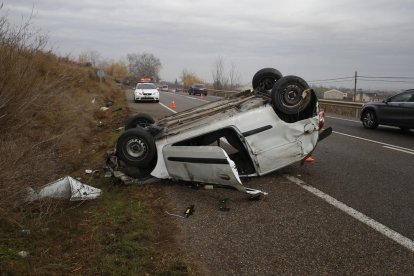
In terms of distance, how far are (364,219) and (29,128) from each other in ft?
24.1

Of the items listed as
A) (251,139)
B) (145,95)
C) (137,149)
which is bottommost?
(137,149)

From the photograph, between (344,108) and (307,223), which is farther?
(344,108)

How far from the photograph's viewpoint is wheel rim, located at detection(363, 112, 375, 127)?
1395 centimetres

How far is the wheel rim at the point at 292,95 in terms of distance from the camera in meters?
6.00

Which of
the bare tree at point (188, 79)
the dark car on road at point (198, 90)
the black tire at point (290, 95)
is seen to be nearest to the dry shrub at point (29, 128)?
the black tire at point (290, 95)

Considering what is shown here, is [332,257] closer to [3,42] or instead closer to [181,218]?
[181,218]

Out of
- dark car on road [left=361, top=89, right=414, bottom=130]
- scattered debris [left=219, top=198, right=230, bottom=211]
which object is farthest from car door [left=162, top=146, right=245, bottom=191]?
dark car on road [left=361, top=89, right=414, bottom=130]

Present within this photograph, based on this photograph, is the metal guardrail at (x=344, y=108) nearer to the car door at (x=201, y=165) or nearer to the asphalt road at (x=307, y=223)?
the asphalt road at (x=307, y=223)

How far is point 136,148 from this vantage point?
19.8 feet

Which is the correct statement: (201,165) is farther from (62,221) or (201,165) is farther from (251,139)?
(62,221)

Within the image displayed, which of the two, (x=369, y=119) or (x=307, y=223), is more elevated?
(x=369, y=119)

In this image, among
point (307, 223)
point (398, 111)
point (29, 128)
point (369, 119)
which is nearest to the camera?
point (307, 223)

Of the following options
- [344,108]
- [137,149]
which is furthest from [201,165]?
[344,108]

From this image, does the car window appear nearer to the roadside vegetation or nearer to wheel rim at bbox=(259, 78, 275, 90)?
wheel rim at bbox=(259, 78, 275, 90)
